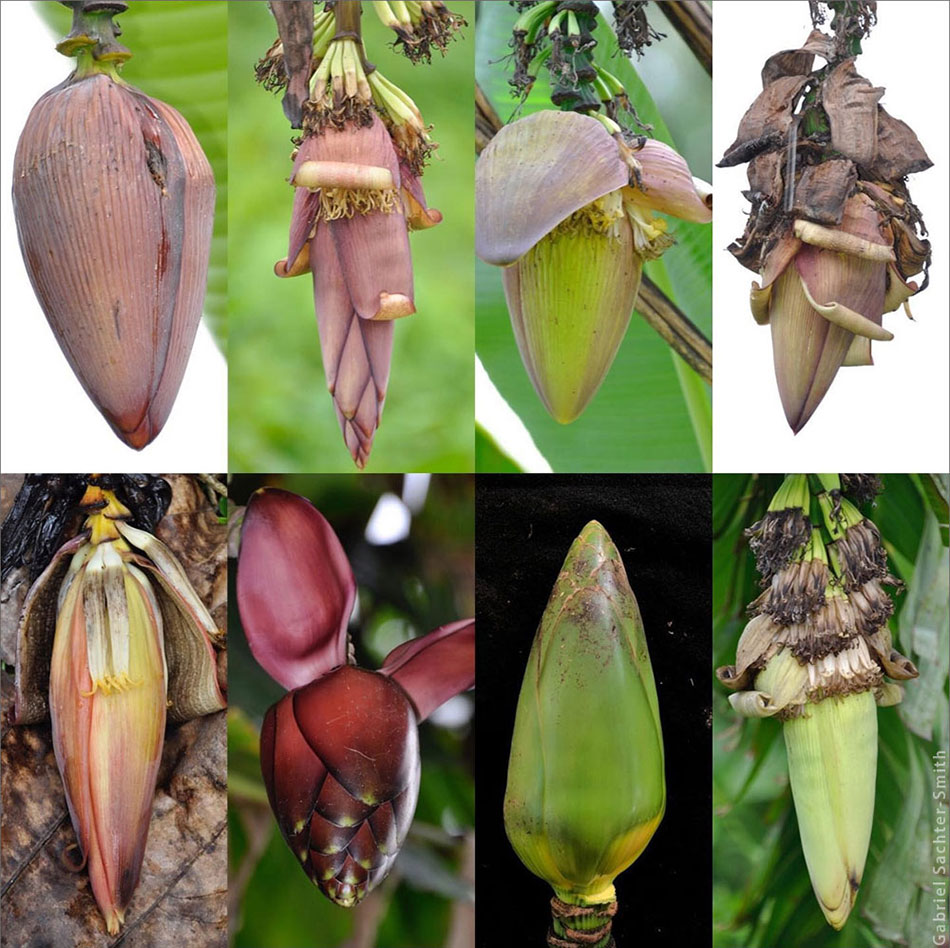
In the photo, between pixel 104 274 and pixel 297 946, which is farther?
pixel 297 946

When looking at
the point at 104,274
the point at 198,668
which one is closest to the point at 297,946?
the point at 198,668

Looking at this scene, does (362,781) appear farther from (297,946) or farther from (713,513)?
(713,513)

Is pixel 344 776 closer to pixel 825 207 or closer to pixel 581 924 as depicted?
pixel 581 924

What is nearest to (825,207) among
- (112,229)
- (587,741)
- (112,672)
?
(587,741)

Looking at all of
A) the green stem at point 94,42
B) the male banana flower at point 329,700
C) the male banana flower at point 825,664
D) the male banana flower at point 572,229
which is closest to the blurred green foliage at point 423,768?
the male banana flower at point 329,700

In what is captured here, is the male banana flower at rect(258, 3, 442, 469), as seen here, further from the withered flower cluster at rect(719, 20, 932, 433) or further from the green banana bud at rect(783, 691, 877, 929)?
the green banana bud at rect(783, 691, 877, 929)

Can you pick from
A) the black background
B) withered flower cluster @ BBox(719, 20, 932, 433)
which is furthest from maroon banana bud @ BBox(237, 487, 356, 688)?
withered flower cluster @ BBox(719, 20, 932, 433)

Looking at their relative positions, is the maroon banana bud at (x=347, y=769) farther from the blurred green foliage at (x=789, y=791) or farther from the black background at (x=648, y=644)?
the blurred green foliage at (x=789, y=791)
